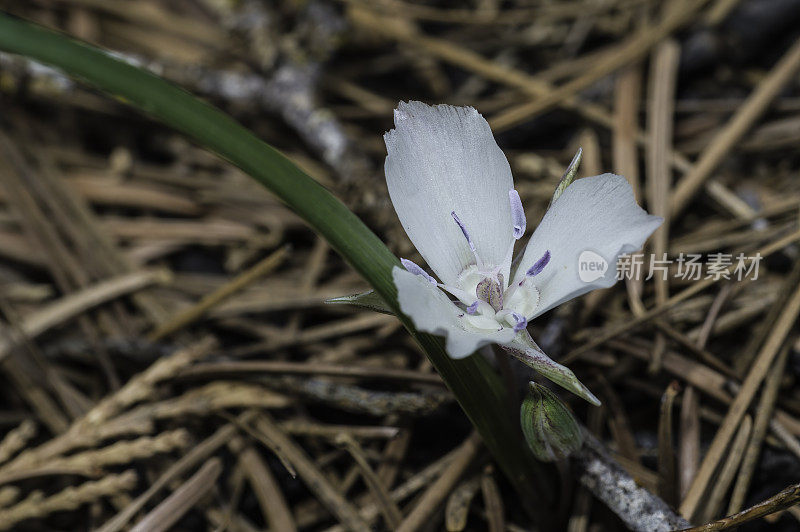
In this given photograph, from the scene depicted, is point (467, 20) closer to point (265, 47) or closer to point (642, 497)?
point (265, 47)

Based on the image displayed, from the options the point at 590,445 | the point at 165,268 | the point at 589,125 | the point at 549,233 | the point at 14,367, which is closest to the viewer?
the point at 549,233

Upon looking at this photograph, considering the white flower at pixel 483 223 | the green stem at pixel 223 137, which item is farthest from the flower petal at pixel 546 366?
the green stem at pixel 223 137

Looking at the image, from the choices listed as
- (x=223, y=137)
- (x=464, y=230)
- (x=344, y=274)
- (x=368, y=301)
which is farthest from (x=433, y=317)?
(x=344, y=274)

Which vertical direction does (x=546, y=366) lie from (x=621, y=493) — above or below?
above

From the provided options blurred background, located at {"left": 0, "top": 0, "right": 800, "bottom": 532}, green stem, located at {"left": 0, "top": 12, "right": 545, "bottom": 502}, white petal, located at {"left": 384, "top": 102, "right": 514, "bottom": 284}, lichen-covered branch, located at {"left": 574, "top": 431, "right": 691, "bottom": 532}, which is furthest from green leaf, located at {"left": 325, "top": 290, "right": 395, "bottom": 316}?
lichen-covered branch, located at {"left": 574, "top": 431, "right": 691, "bottom": 532}

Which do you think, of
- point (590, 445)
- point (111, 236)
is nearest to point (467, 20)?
point (111, 236)

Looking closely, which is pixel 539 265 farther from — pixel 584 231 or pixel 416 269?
pixel 416 269

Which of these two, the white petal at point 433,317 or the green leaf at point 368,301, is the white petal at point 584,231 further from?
the green leaf at point 368,301
